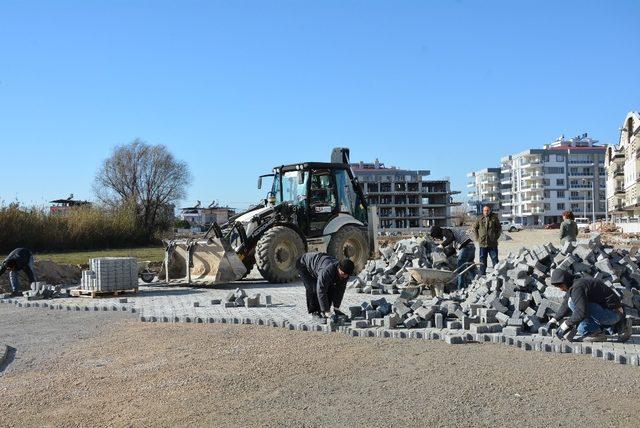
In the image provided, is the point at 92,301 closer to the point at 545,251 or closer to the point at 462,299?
the point at 462,299

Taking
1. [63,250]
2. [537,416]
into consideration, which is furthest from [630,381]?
[63,250]

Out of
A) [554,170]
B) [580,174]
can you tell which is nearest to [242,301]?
[554,170]

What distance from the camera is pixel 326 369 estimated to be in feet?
24.1

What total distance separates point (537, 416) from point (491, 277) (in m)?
5.24

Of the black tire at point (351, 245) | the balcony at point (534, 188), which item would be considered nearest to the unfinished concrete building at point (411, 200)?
the balcony at point (534, 188)

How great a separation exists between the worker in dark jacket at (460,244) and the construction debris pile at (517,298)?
8.40 feet

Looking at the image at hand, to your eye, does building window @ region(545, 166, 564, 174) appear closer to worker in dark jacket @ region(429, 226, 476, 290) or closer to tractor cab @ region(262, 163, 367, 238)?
tractor cab @ region(262, 163, 367, 238)

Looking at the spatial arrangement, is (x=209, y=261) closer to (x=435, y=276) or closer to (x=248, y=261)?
(x=248, y=261)

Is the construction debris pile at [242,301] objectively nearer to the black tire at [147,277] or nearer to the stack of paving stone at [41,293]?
the stack of paving stone at [41,293]

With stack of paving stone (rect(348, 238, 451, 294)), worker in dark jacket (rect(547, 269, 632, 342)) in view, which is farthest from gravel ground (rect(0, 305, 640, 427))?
stack of paving stone (rect(348, 238, 451, 294))

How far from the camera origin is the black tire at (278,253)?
53.0ft

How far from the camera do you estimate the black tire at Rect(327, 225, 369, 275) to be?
57.8 ft

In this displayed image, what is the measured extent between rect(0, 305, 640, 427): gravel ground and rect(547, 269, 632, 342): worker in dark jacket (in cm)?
64

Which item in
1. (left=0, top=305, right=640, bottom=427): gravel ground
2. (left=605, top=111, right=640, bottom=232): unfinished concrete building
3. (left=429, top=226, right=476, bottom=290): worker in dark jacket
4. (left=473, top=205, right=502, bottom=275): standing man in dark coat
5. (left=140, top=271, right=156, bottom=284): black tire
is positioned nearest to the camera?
(left=0, top=305, right=640, bottom=427): gravel ground
